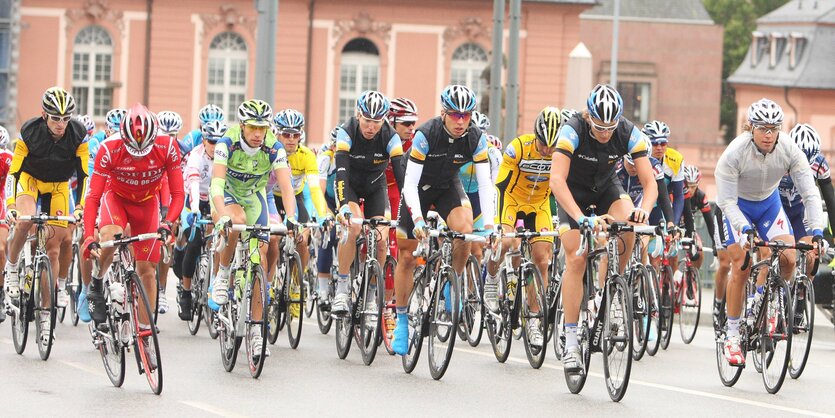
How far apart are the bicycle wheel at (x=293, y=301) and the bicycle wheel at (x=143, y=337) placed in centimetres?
240

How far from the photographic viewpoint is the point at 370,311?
46.5 ft

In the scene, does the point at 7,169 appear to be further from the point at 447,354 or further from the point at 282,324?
the point at 447,354

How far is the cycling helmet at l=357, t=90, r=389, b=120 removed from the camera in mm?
14672

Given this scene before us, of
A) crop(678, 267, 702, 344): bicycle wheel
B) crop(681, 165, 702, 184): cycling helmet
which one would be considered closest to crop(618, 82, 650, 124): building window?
crop(681, 165, 702, 184): cycling helmet

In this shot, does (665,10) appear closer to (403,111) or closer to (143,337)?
(403,111)

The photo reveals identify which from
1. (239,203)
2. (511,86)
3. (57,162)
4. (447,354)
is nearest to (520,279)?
(447,354)

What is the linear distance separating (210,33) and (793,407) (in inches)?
1993

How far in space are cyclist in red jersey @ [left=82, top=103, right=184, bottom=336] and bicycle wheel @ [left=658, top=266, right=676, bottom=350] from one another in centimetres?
516

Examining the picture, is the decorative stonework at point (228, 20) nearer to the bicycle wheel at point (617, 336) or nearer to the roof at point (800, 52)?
the roof at point (800, 52)

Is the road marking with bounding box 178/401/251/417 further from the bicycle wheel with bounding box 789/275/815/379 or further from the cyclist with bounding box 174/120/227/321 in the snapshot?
the cyclist with bounding box 174/120/227/321

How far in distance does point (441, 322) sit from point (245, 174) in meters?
2.33

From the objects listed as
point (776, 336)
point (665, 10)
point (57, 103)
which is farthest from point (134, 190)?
point (665, 10)

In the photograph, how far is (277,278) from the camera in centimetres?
1543

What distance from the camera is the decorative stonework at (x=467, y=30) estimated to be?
6272 cm
